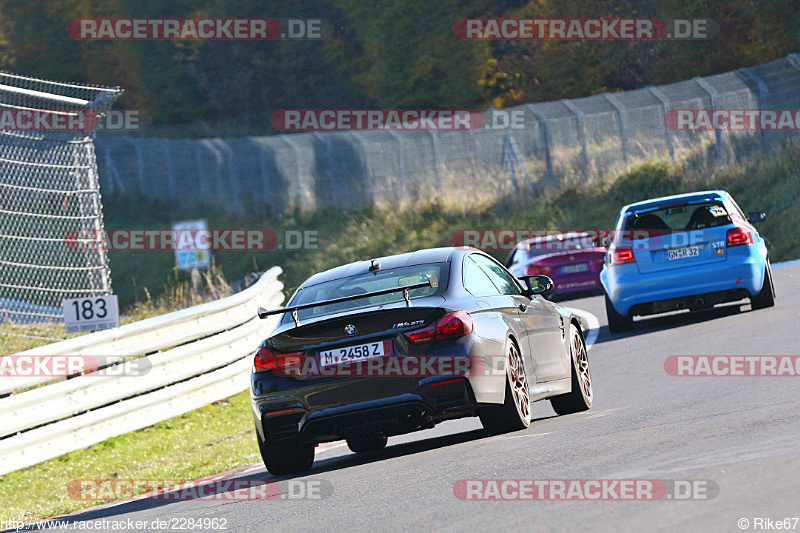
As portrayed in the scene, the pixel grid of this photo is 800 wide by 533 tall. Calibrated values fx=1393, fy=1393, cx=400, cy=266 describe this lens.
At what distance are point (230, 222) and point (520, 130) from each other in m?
12.0

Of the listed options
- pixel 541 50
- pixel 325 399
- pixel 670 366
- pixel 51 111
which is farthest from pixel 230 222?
pixel 325 399

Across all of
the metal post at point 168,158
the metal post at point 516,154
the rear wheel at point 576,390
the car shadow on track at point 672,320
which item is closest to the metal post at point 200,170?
the metal post at point 168,158

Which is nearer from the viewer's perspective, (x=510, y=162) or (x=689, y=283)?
(x=689, y=283)

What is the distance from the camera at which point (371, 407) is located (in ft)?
28.9

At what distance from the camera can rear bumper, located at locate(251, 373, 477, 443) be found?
28.9ft

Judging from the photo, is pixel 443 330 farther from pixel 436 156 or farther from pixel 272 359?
pixel 436 156

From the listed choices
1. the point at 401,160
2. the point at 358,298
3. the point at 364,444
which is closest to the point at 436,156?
the point at 401,160

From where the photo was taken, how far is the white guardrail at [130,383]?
11.3m

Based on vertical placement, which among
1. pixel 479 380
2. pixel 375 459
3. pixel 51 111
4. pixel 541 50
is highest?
pixel 541 50

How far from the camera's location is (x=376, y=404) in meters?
8.82

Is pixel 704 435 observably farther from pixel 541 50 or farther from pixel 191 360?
pixel 541 50

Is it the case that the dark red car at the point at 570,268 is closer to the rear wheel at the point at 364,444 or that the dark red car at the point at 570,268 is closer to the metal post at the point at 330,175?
the rear wheel at the point at 364,444

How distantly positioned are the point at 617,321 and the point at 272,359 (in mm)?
8629

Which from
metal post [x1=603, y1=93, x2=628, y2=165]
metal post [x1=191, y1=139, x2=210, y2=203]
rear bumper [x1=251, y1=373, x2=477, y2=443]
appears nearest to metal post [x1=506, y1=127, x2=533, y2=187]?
metal post [x1=603, y1=93, x2=628, y2=165]
